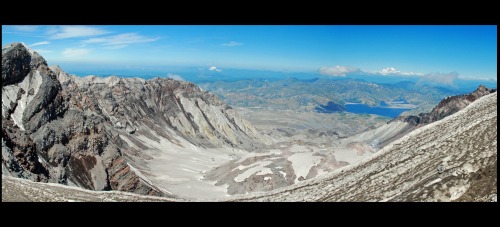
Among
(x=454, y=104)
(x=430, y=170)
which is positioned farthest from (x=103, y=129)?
(x=454, y=104)

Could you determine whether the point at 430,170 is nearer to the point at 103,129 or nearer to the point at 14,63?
the point at 14,63

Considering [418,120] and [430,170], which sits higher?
[430,170]

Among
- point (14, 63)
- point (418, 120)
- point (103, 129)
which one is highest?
point (14, 63)

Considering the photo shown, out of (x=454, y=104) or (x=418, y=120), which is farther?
(x=418, y=120)

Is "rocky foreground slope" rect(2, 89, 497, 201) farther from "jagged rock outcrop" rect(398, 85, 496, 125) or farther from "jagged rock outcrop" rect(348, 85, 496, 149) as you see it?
"jagged rock outcrop" rect(398, 85, 496, 125)

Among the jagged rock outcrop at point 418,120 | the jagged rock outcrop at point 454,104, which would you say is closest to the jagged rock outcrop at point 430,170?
the jagged rock outcrop at point 418,120

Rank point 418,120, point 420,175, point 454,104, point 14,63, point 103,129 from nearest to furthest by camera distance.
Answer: point 420,175 < point 14,63 < point 103,129 < point 454,104 < point 418,120
